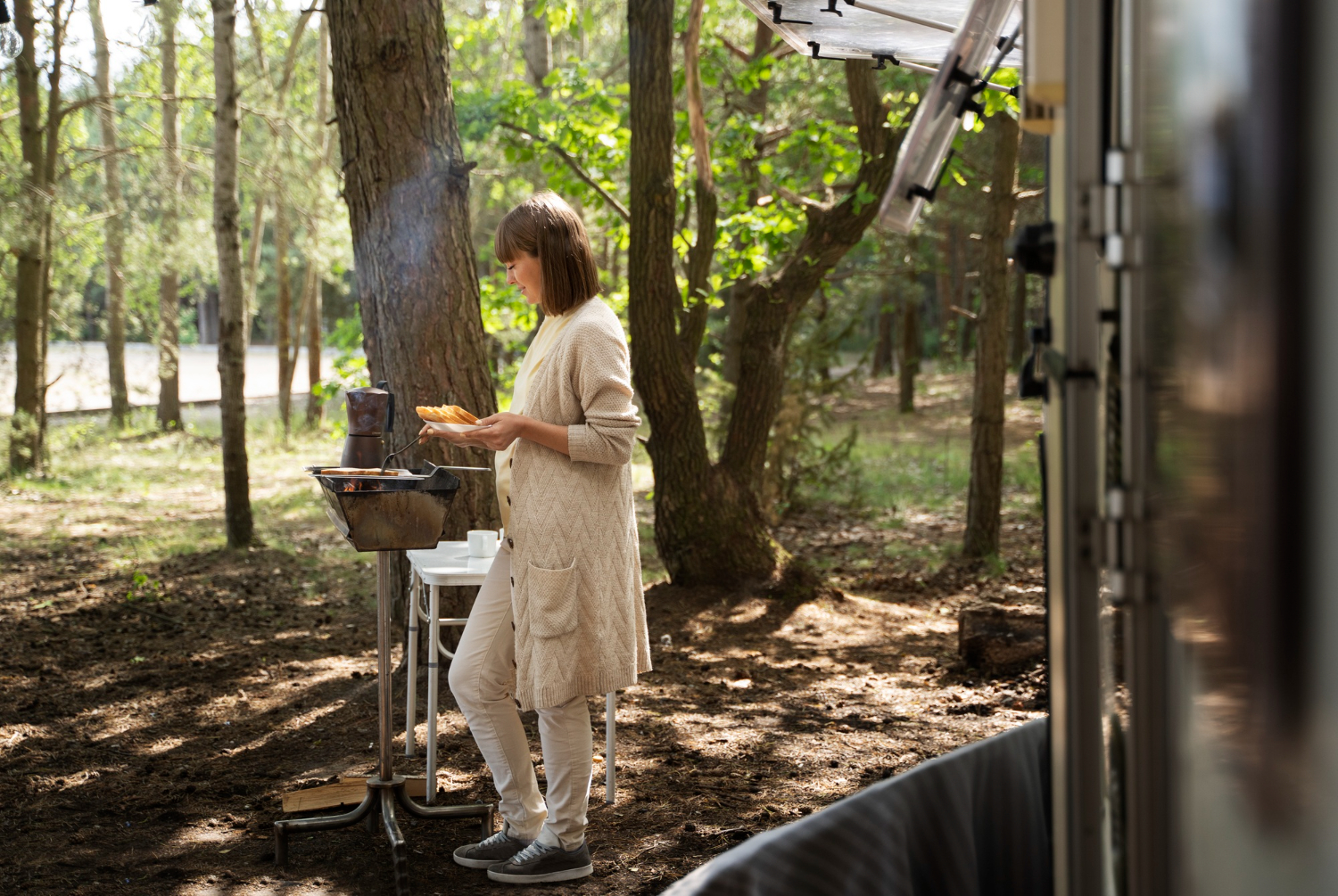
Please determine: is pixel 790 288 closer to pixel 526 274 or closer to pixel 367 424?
pixel 367 424

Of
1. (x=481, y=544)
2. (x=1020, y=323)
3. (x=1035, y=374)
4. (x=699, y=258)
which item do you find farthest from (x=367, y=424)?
(x=1020, y=323)

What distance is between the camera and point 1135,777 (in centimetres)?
136

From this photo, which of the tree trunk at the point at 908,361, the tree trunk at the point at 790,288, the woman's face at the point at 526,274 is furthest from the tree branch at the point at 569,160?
the tree trunk at the point at 908,361

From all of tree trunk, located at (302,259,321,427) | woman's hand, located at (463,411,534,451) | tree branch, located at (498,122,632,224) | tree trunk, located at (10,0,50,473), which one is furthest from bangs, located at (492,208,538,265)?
tree trunk, located at (302,259,321,427)

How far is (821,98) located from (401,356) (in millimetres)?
10996

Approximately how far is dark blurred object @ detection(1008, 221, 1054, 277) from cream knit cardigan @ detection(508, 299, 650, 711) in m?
1.76

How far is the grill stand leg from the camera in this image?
11.8 feet

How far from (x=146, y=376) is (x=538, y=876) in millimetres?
29277

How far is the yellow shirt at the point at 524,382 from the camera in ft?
11.1

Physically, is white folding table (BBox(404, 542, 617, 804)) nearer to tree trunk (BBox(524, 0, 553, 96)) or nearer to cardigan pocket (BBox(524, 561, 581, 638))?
cardigan pocket (BBox(524, 561, 581, 638))

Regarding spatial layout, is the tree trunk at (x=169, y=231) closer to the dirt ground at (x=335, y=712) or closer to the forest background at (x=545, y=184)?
the forest background at (x=545, y=184)

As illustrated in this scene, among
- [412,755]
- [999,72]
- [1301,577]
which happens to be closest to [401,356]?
[412,755]

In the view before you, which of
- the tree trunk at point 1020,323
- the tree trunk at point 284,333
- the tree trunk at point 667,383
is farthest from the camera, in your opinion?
the tree trunk at point 1020,323

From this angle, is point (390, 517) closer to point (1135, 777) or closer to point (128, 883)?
point (128, 883)
